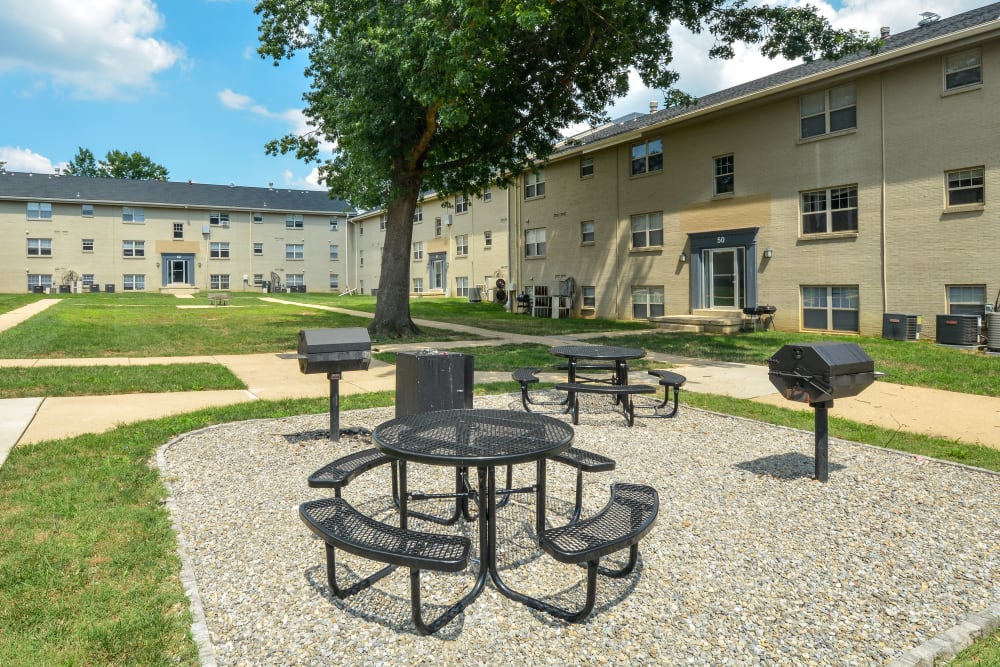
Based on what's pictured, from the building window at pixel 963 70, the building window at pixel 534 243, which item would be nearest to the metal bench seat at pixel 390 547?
the building window at pixel 963 70

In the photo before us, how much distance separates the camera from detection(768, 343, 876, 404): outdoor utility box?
471 cm

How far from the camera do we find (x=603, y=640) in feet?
9.12

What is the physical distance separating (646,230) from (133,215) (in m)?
46.6

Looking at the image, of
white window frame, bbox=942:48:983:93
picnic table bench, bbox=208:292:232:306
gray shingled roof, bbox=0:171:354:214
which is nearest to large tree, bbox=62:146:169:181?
gray shingled roof, bbox=0:171:354:214

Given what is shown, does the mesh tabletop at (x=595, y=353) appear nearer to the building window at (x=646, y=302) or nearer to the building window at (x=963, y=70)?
the building window at (x=963, y=70)

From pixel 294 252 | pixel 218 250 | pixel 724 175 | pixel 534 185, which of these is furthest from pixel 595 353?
pixel 218 250

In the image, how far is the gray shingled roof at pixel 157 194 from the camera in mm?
49875

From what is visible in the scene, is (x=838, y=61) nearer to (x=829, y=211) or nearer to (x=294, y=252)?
(x=829, y=211)

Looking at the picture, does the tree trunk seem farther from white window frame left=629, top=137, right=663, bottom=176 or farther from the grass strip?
white window frame left=629, top=137, right=663, bottom=176

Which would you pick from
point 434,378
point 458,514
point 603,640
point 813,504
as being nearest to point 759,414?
point 813,504

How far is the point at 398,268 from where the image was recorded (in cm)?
1725

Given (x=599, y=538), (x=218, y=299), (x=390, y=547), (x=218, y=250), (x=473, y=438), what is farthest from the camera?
(x=218, y=250)

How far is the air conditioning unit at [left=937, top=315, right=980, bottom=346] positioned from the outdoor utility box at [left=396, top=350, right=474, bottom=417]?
14071 millimetres

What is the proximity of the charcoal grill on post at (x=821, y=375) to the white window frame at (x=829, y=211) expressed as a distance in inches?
585
